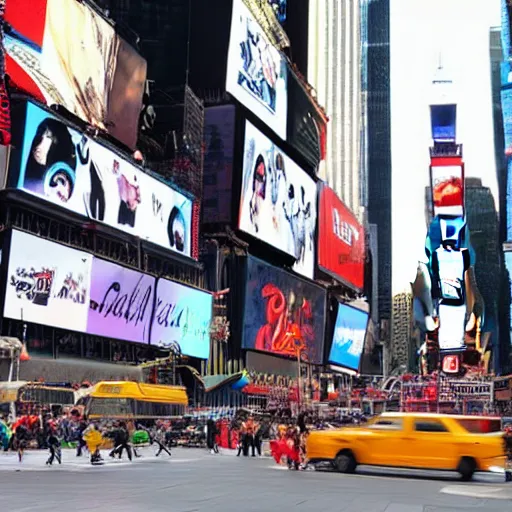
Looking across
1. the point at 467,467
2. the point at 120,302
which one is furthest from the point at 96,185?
the point at 467,467

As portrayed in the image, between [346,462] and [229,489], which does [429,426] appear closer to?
[346,462]

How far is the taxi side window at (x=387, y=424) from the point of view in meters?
23.7

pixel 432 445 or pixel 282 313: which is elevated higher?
Answer: pixel 282 313

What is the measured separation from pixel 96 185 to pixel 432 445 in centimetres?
3341

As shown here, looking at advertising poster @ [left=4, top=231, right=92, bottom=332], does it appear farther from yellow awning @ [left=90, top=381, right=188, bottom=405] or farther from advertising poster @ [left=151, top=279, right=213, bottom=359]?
advertising poster @ [left=151, top=279, right=213, bottom=359]

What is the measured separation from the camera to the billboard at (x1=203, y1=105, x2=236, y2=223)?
242 ft

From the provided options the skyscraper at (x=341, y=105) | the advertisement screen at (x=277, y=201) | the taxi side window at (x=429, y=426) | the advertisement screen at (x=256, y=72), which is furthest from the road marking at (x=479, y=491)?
the skyscraper at (x=341, y=105)

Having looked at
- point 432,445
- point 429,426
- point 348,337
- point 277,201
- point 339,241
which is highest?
point 339,241

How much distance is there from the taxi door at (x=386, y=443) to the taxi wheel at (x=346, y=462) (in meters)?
0.27

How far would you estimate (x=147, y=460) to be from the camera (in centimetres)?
2864

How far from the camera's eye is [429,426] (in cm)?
2347

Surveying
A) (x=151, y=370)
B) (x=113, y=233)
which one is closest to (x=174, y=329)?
(x=151, y=370)

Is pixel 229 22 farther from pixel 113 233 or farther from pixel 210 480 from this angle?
pixel 210 480

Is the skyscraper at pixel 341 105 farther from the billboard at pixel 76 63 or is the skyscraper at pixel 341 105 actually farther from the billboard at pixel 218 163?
Answer: the billboard at pixel 76 63
